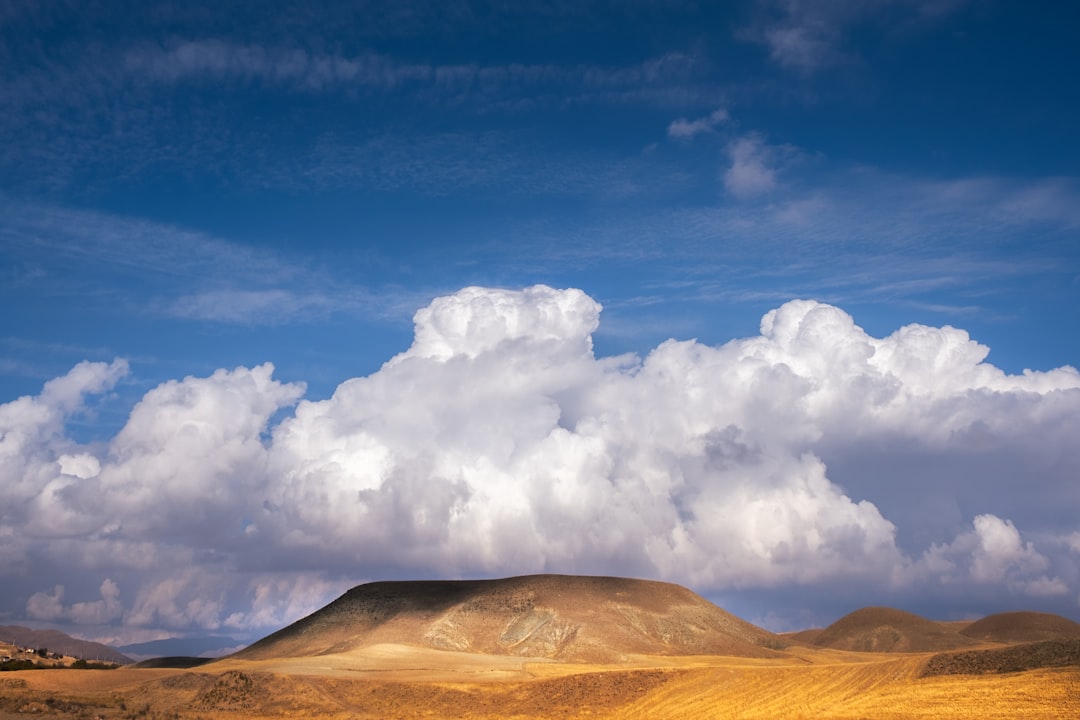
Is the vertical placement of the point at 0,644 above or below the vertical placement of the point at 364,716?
above

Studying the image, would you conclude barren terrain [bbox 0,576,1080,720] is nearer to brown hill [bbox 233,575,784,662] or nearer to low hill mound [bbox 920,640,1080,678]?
low hill mound [bbox 920,640,1080,678]

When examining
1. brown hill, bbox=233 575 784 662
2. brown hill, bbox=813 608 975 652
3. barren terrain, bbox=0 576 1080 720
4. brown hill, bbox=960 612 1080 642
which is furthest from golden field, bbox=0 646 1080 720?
brown hill, bbox=960 612 1080 642

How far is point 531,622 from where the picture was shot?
504 ft

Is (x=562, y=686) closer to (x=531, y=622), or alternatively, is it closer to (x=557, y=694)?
(x=557, y=694)

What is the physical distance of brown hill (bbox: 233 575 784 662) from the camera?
146375mm

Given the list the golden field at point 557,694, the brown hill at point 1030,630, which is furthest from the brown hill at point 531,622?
the brown hill at point 1030,630

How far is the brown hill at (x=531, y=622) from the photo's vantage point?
146375 mm

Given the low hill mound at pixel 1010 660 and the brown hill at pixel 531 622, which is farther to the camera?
the brown hill at pixel 531 622

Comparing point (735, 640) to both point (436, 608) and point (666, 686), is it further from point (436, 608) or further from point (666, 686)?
point (666, 686)

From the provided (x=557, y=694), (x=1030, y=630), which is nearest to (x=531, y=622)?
(x=557, y=694)

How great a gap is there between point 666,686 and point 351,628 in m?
90.4

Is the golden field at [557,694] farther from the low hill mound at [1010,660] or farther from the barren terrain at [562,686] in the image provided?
the low hill mound at [1010,660]

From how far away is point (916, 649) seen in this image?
185 m

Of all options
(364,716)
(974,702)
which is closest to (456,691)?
(364,716)
